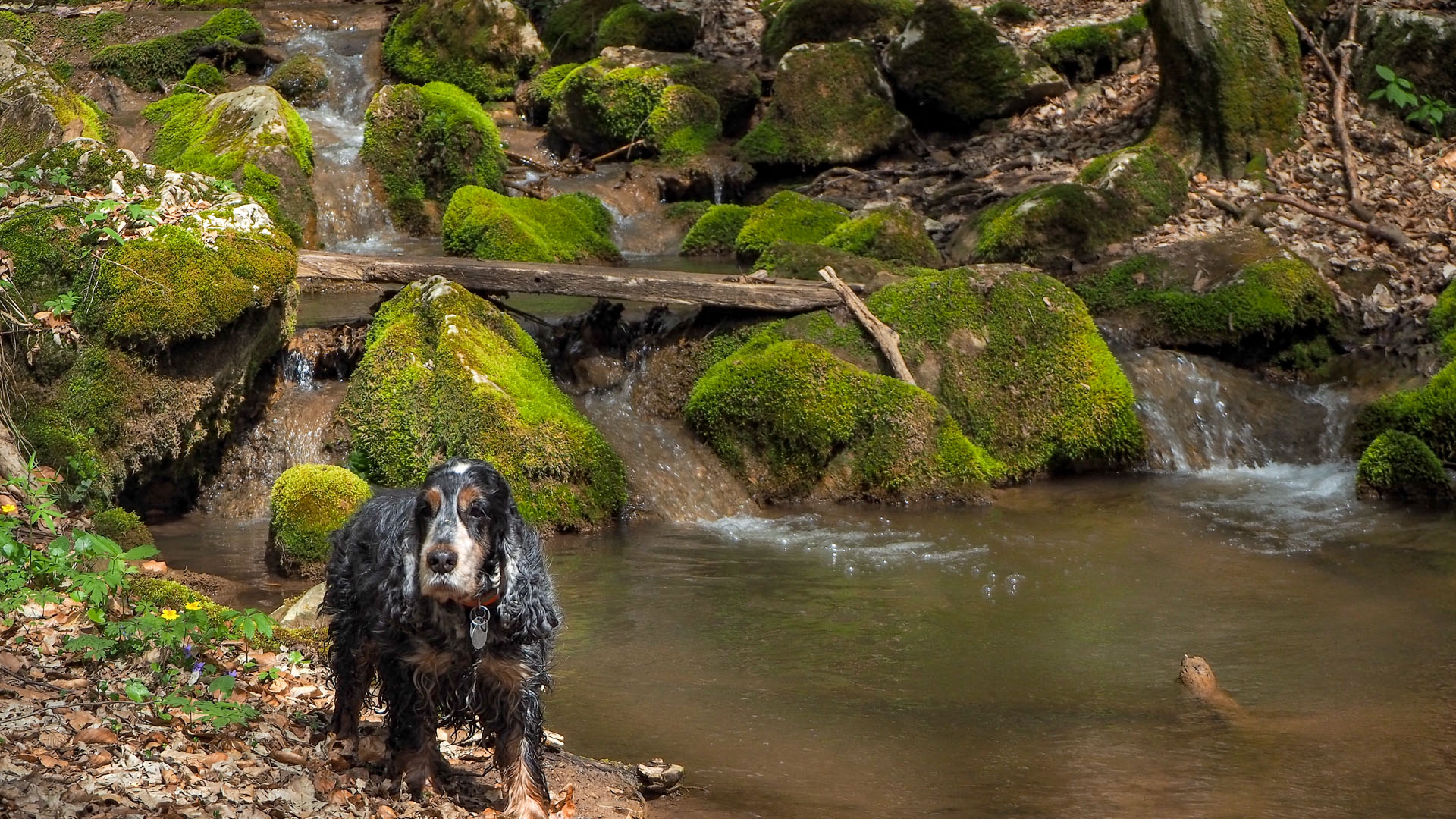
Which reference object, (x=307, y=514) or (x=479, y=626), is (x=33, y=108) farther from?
(x=479, y=626)

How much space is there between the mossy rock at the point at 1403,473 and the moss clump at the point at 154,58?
17623 mm

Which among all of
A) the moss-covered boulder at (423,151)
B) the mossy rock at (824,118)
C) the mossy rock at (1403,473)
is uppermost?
the mossy rock at (824,118)

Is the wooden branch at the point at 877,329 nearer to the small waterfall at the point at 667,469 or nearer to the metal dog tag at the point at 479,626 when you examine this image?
the small waterfall at the point at 667,469

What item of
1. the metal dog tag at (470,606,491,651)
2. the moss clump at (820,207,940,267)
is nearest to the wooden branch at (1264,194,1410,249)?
the moss clump at (820,207,940,267)

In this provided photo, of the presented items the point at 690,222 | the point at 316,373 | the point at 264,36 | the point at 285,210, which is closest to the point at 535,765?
the point at 316,373

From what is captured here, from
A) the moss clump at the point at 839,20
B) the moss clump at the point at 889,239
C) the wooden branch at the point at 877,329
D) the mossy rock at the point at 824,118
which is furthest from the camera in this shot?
the moss clump at the point at 839,20

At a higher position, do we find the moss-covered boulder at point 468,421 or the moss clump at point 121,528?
the moss-covered boulder at point 468,421

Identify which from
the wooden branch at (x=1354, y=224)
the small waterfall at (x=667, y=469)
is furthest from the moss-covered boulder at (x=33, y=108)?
the wooden branch at (x=1354, y=224)

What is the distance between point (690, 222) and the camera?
1695 cm

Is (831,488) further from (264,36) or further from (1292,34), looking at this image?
(264,36)

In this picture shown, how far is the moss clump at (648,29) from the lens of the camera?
21.4 metres

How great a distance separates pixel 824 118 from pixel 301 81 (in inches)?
314

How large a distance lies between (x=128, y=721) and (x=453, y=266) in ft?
23.1

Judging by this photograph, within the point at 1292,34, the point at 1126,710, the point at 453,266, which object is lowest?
the point at 1126,710
